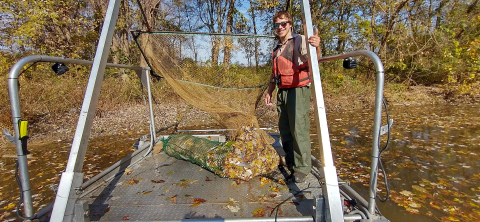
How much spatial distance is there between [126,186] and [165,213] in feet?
2.67

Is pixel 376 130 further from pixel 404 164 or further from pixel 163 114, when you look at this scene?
pixel 163 114

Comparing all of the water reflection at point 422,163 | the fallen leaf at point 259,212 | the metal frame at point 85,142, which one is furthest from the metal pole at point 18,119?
the water reflection at point 422,163

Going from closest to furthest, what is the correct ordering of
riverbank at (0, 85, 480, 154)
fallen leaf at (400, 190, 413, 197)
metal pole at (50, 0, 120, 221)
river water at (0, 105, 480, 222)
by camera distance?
metal pole at (50, 0, 120, 221), river water at (0, 105, 480, 222), fallen leaf at (400, 190, 413, 197), riverbank at (0, 85, 480, 154)

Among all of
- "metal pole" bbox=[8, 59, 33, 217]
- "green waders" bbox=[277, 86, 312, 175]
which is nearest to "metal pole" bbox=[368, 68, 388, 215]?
"green waders" bbox=[277, 86, 312, 175]

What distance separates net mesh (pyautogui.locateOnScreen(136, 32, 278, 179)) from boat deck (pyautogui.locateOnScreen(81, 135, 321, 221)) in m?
0.57

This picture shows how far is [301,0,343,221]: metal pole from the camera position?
171 centimetres

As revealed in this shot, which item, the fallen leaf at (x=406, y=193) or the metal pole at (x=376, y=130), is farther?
the fallen leaf at (x=406, y=193)

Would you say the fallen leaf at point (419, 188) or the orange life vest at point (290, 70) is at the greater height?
the orange life vest at point (290, 70)

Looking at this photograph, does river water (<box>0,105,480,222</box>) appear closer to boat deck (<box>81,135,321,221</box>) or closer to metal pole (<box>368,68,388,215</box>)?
boat deck (<box>81,135,321,221</box>)

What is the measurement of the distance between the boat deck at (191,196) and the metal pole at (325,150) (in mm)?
239

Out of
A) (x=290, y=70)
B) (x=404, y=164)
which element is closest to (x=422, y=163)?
(x=404, y=164)

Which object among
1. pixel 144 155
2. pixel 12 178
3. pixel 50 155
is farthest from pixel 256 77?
pixel 50 155

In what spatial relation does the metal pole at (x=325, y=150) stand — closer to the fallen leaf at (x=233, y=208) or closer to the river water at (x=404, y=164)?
the fallen leaf at (x=233, y=208)

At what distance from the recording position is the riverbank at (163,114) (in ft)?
24.3
